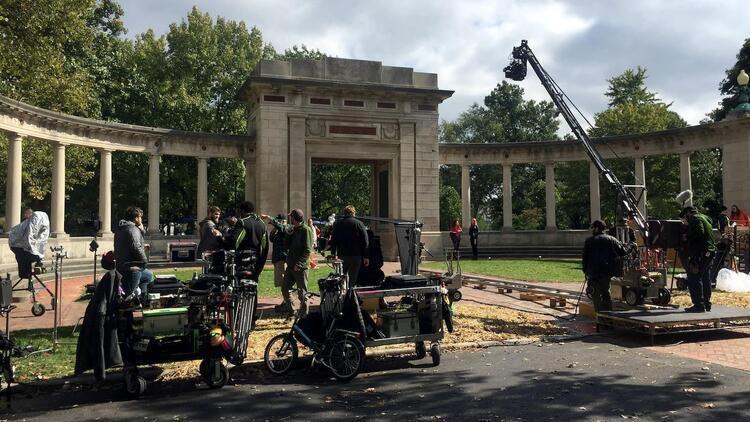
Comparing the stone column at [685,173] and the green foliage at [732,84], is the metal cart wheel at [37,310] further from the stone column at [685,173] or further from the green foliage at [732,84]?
the green foliage at [732,84]

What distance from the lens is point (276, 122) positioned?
2281cm

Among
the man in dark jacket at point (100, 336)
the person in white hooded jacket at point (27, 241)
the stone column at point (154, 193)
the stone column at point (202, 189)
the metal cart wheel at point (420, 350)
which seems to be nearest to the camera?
the man in dark jacket at point (100, 336)

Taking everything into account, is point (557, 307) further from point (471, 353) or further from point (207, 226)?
point (207, 226)

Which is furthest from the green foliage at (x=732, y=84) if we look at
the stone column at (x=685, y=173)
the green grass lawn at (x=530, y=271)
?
the green grass lawn at (x=530, y=271)

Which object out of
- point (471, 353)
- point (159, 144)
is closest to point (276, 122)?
point (159, 144)

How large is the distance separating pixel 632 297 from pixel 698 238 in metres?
1.62

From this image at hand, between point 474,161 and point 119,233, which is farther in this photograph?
point 474,161

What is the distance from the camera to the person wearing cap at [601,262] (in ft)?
30.7

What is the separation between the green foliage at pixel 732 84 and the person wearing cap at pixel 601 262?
35703mm

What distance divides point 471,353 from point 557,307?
184 inches

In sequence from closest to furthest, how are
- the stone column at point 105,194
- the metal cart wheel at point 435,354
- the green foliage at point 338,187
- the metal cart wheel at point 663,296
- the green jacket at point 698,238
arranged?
the metal cart wheel at point 435,354 → the green jacket at point 698,238 → the metal cart wheel at point 663,296 → the stone column at point 105,194 → the green foliage at point 338,187

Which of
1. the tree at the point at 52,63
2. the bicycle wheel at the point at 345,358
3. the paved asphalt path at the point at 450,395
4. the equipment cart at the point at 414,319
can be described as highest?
the tree at the point at 52,63

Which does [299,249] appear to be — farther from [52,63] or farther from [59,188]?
[59,188]

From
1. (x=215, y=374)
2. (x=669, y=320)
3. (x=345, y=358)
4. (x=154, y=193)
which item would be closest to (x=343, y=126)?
(x=154, y=193)
